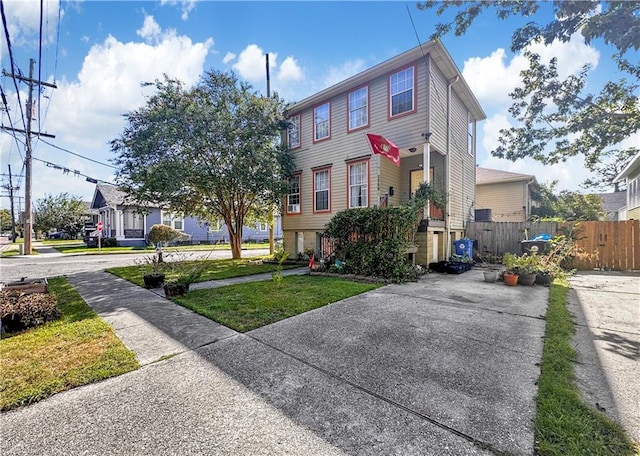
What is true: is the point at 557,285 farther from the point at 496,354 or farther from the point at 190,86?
the point at 190,86

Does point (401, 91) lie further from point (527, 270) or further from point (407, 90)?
point (527, 270)

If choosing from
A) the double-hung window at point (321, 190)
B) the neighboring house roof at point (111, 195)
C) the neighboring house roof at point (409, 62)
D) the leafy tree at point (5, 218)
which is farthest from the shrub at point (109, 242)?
the leafy tree at point (5, 218)

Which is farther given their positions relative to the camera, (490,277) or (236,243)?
(236,243)

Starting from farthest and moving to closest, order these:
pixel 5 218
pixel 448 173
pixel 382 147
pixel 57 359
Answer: pixel 5 218 → pixel 448 173 → pixel 382 147 → pixel 57 359

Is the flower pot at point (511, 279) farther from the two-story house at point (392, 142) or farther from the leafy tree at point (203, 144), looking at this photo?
the leafy tree at point (203, 144)

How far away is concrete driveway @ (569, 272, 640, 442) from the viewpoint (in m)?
2.32

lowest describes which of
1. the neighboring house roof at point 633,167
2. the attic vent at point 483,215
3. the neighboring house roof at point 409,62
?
the attic vent at point 483,215

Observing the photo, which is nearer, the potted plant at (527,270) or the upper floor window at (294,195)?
the potted plant at (527,270)

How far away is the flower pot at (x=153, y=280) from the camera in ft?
22.9

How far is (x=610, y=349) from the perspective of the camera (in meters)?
3.40

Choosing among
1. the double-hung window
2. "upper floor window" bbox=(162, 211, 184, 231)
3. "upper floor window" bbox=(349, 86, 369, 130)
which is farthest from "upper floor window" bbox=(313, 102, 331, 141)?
"upper floor window" bbox=(162, 211, 184, 231)

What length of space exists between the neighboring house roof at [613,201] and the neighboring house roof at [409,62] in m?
25.5

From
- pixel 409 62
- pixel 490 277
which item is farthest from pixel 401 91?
pixel 490 277

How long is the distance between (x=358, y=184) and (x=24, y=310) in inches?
375
